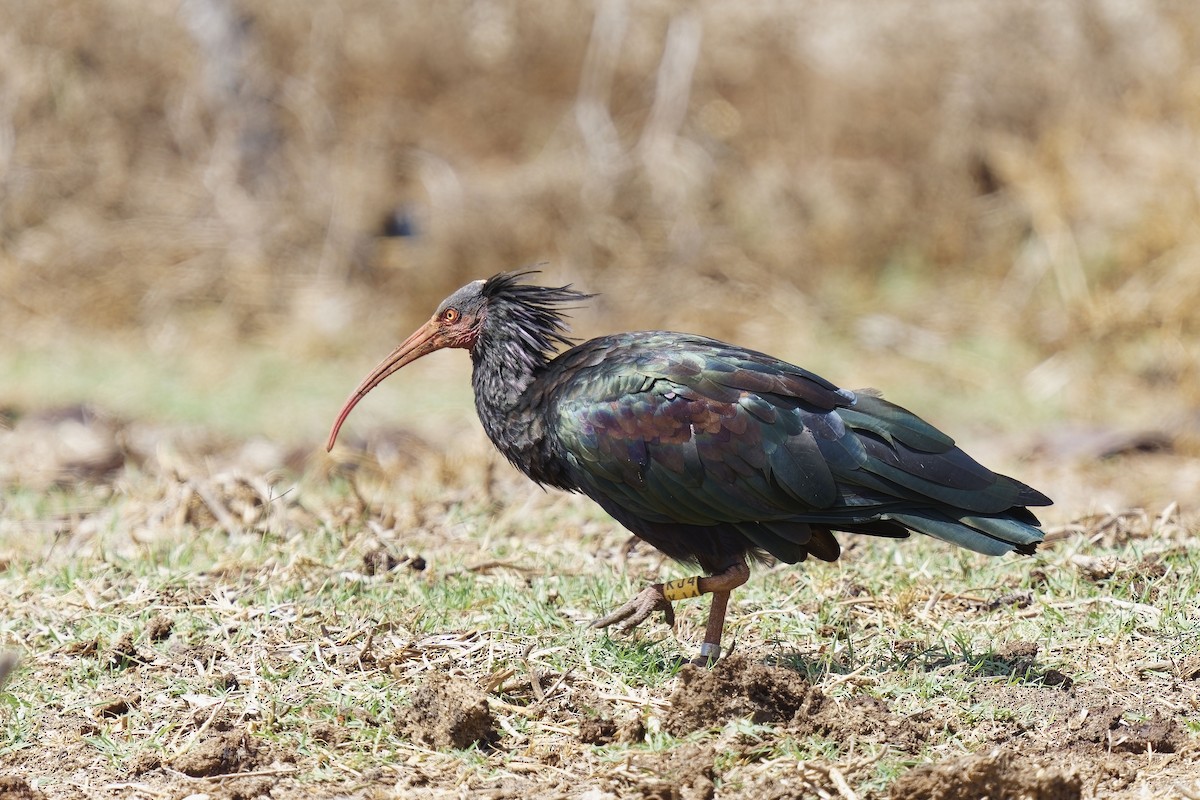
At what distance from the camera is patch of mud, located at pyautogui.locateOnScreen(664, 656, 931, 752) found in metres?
3.76

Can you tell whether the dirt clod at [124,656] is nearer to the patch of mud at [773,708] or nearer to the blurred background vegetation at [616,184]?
the patch of mud at [773,708]

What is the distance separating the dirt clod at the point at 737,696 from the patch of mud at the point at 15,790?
1564mm

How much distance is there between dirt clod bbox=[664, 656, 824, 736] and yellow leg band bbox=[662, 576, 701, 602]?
1.70ft

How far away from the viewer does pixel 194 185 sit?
11.9m

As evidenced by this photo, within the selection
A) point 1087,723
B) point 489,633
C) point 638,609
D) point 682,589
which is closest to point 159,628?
point 489,633

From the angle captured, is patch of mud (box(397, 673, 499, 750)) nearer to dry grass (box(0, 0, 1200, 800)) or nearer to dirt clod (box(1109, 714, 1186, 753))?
dry grass (box(0, 0, 1200, 800))

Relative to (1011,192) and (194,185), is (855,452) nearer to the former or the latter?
(1011,192)

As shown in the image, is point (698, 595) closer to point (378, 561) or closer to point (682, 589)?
point (682, 589)

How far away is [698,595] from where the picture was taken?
4379 mm

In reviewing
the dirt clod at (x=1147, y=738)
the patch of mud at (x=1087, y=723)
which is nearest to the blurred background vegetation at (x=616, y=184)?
the patch of mud at (x=1087, y=723)

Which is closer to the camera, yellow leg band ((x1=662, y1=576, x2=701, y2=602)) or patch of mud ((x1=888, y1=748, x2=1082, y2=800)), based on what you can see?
patch of mud ((x1=888, y1=748, x2=1082, y2=800))

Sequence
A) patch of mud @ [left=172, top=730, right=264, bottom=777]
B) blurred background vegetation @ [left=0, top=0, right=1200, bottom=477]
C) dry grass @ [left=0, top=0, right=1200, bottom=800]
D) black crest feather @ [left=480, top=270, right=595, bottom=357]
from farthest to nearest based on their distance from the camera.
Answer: blurred background vegetation @ [left=0, top=0, right=1200, bottom=477] < black crest feather @ [left=480, top=270, right=595, bottom=357] < dry grass @ [left=0, top=0, right=1200, bottom=800] < patch of mud @ [left=172, top=730, right=264, bottom=777]

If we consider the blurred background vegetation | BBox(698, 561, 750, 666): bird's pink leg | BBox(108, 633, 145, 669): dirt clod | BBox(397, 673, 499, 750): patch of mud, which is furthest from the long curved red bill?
the blurred background vegetation

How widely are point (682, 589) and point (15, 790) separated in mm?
1895
